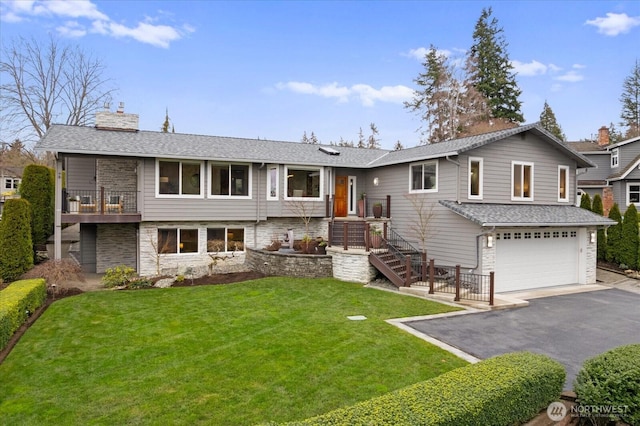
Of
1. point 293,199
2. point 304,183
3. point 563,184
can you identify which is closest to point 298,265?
point 293,199

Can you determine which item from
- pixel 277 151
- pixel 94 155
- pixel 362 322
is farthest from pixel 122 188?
pixel 362 322

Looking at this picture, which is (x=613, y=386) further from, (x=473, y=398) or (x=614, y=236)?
(x=614, y=236)

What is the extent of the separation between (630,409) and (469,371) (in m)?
1.96

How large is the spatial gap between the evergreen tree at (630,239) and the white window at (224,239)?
17.4m

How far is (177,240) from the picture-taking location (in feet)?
49.8

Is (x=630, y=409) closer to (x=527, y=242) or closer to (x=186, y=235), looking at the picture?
(x=527, y=242)

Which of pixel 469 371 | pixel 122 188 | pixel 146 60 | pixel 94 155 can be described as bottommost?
pixel 469 371

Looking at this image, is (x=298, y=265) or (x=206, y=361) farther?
(x=298, y=265)

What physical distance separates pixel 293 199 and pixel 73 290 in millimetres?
8749

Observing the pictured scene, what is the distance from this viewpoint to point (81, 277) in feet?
43.1

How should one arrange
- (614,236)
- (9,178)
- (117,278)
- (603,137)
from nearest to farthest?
(117,278) → (614,236) → (603,137) → (9,178)

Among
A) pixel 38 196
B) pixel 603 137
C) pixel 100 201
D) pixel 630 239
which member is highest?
pixel 603 137

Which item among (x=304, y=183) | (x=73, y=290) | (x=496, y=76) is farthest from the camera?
(x=496, y=76)

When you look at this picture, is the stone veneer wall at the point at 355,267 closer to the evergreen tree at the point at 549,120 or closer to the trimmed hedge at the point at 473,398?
the trimmed hedge at the point at 473,398
